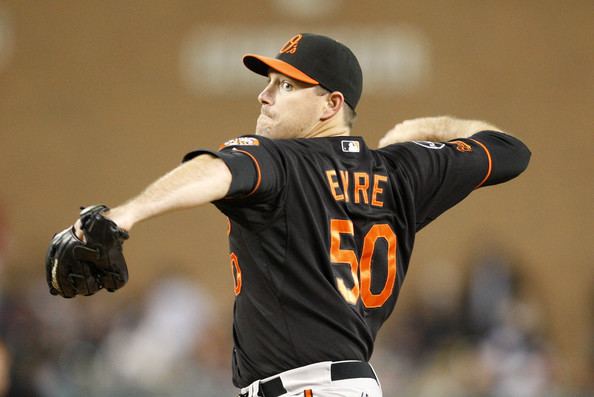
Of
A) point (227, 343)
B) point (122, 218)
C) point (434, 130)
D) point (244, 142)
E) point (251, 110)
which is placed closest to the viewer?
point (122, 218)

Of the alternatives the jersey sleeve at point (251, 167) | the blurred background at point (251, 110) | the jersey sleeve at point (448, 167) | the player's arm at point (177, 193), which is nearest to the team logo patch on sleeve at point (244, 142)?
the jersey sleeve at point (251, 167)

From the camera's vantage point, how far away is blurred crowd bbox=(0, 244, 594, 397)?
9.21 metres

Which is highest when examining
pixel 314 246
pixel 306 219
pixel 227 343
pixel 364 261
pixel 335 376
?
pixel 306 219

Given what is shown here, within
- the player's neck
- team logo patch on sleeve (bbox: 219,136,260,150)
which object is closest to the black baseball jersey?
team logo patch on sleeve (bbox: 219,136,260,150)

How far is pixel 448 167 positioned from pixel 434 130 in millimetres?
654

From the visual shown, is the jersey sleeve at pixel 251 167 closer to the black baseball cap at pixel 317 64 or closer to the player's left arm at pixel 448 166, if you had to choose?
the black baseball cap at pixel 317 64

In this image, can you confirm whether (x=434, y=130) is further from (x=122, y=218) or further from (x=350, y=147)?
(x=122, y=218)

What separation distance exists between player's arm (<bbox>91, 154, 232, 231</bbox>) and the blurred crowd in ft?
17.7

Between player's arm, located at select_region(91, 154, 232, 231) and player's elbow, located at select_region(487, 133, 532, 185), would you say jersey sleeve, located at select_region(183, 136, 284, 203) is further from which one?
player's elbow, located at select_region(487, 133, 532, 185)

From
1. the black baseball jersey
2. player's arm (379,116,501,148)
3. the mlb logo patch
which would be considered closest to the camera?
the black baseball jersey

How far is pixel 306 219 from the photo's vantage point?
3369 millimetres

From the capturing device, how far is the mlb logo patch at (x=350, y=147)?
3619 millimetres

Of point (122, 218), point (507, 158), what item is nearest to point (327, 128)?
point (507, 158)

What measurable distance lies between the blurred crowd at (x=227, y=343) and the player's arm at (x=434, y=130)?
14.3 feet
